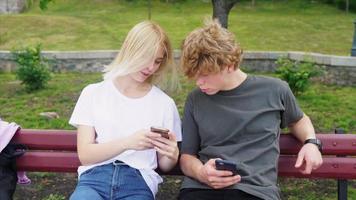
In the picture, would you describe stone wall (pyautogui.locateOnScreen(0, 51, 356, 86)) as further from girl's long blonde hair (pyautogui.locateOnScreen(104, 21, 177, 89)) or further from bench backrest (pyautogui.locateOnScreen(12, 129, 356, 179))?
girl's long blonde hair (pyautogui.locateOnScreen(104, 21, 177, 89))

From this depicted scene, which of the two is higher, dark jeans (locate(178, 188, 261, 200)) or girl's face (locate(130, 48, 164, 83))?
girl's face (locate(130, 48, 164, 83))

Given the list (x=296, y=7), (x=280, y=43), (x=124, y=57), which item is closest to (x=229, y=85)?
(x=124, y=57)

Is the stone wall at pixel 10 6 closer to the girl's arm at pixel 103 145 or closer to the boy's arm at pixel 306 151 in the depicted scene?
the girl's arm at pixel 103 145

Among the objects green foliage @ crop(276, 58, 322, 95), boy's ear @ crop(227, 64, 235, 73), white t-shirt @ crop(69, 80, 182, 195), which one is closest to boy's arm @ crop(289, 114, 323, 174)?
boy's ear @ crop(227, 64, 235, 73)

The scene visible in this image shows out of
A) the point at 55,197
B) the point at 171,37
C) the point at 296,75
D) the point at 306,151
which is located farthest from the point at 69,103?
the point at 171,37

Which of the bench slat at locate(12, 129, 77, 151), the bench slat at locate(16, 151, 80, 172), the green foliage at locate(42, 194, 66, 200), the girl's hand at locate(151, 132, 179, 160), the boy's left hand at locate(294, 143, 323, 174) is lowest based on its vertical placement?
the green foliage at locate(42, 194, 66, 200)

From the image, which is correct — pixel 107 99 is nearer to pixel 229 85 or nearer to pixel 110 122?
pixel 110 122

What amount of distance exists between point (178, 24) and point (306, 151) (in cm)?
1389

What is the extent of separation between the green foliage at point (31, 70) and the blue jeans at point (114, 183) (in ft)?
19.4

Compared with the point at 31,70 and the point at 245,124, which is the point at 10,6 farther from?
the point at 245,124

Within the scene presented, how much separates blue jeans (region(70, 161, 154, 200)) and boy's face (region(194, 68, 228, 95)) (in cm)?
54

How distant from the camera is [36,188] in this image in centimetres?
472

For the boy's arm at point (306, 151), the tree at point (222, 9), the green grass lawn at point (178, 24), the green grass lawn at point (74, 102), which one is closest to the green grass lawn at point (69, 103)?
the green grass lawn at point (74, 102)

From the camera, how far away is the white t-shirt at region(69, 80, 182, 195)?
2.93 m
